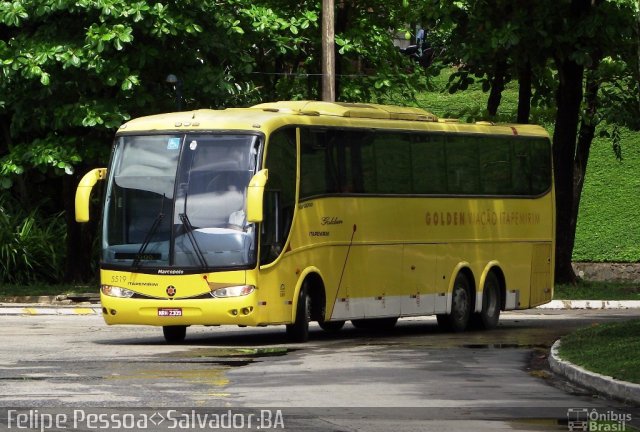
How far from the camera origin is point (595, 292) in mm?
36344

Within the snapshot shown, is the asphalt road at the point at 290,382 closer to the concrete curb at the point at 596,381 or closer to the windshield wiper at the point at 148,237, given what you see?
the concrete curb at the point at 596,381

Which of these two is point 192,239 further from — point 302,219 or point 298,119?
point 298,119

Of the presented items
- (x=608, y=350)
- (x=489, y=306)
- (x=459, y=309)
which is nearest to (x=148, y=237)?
(x=459, y=309)

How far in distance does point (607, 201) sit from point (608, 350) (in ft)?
116

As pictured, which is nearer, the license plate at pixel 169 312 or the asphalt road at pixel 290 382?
the asphalt road at pixel 290 382

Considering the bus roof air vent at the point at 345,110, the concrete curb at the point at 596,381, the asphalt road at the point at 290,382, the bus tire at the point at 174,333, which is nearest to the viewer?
the asphalt road at the point at 290,382

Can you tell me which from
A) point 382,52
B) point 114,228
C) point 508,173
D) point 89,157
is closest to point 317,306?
point 114,228

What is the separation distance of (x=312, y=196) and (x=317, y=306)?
1.59 metres

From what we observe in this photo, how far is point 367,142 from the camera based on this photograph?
2483cm

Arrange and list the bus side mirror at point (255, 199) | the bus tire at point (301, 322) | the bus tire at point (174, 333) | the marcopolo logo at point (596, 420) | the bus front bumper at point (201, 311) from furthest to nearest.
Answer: the bus tire at point (174, 333) → the bus tire at point (301, 322) → the bus front bumper at point (201, 311) → the bus side mirror at point (255, 199) → the marcopolo logo at point (596, 420)

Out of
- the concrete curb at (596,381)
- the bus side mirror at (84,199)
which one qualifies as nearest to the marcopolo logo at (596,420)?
the concrete curb at (596,381)

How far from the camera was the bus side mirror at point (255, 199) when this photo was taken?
2133 cm

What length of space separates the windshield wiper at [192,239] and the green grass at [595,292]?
1447 cm

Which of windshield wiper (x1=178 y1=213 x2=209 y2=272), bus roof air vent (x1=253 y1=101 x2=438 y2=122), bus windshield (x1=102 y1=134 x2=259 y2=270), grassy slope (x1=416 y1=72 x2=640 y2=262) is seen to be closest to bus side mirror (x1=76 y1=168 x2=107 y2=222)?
bus windshield (x1=102 y1=134 x2=259 y2=270)
